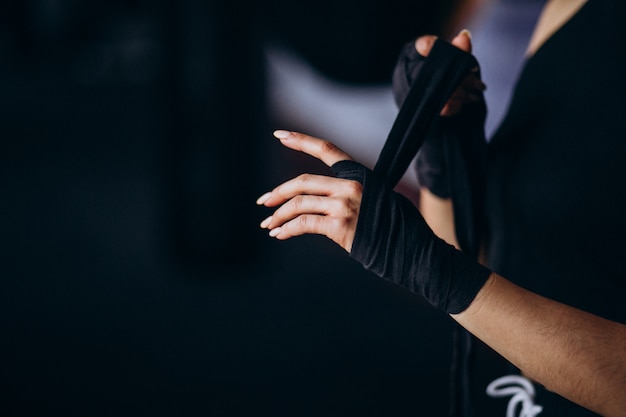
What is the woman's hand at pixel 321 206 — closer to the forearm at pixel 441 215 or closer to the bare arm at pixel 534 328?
the bare arm at pixel 534 328

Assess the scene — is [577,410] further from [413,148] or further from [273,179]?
[273,179]

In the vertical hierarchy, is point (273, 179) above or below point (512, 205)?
above

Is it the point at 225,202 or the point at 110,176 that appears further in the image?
the point at 110,176

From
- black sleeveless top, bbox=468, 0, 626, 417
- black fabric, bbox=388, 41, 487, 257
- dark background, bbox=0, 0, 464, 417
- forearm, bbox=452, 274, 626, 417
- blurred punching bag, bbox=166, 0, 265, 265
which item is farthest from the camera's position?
blurred punching bag, bbox=166, 0, 265, 265

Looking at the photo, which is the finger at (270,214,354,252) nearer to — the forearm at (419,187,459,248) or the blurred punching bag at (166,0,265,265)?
the forearm at (419,187,459,248)

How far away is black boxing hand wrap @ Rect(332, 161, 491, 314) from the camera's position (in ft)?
2.08

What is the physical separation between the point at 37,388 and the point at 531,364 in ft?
5.15

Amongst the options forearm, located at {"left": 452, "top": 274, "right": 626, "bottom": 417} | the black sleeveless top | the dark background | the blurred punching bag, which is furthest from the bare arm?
the blurred punching bag

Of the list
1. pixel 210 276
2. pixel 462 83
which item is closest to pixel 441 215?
pixel 462 83

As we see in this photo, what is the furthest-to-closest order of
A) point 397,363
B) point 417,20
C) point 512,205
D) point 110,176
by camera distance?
point 110,176, point 417,20, point 397,363, point 512,205

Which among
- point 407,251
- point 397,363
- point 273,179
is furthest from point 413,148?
point 273,179

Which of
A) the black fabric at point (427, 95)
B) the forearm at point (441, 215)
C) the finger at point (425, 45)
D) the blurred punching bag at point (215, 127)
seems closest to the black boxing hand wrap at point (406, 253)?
the black fabric at point (427, 95)

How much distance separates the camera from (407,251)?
2.10 feet

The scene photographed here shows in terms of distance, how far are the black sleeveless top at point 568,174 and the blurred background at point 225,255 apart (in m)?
0.91
